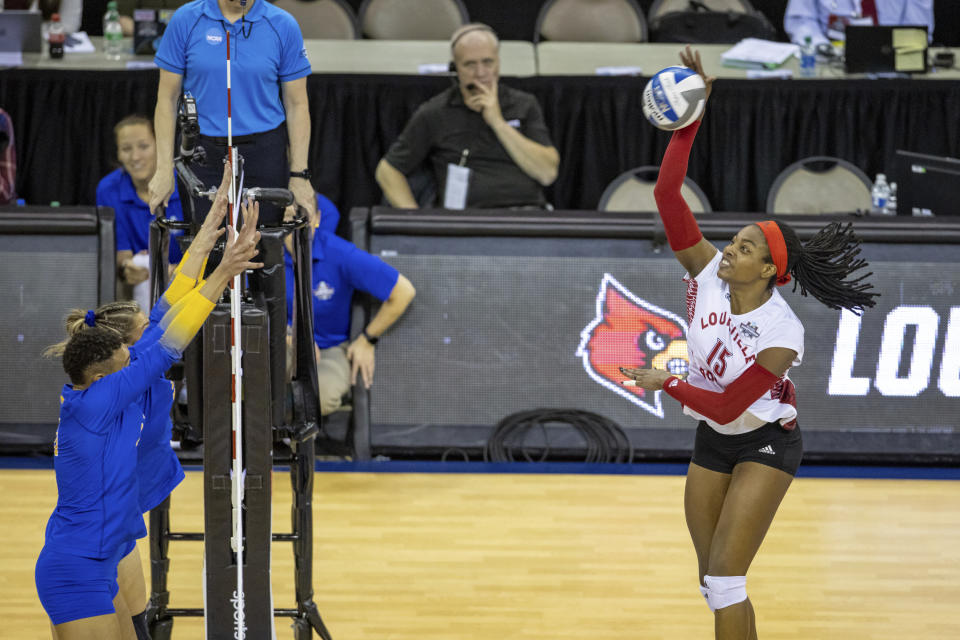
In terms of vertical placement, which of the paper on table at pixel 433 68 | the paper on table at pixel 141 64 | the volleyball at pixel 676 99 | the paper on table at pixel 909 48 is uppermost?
the paper on table at pixel 909 48

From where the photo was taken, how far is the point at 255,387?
3.48m

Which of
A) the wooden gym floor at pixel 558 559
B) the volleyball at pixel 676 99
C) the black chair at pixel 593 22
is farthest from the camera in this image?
the black chair at pixel 593 22

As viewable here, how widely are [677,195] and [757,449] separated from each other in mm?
886

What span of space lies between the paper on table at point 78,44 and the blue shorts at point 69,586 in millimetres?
5930

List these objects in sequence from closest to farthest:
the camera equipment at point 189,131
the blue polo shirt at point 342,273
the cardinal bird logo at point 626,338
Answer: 1. the camera equipment at point 189,131
2. the blue polo shirt at point 342,273
3. the cardinal bird logo at point 626,338

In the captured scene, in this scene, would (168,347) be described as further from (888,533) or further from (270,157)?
(888,533)

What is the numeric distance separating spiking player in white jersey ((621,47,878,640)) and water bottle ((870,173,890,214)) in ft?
12.8

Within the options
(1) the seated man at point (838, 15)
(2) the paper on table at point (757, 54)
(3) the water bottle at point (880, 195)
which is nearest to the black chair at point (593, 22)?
(2) the paper on table at point (757, 54)

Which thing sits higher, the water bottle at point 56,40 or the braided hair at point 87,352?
the water bottle at point 56,40

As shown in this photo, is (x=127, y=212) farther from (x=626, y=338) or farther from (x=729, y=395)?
(x=729, y=395)

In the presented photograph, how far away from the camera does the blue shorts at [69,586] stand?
355 cm

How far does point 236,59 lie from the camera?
4.54m

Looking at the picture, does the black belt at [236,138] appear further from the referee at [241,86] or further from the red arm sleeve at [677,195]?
the red arm sleeve at [677,195]

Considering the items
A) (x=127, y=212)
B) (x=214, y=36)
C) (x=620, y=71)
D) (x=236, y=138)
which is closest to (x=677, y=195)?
(x=236, y=138)
